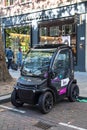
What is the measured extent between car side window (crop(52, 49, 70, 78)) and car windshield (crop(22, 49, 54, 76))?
220 millimetres

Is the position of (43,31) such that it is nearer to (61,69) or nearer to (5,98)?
(5,98)

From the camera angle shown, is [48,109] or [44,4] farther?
[44,4]

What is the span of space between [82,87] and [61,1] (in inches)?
317

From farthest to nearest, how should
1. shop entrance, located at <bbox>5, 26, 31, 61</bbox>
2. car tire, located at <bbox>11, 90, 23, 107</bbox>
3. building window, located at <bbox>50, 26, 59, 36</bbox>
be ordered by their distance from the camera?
shop entrance, located at <bbox>5, 26, 31, 61</bbox>
building window, located at <bbox>50, 26, 59, 36</bbox>
car tire, located at <bbox>11, 90, 23, 107</bbox>

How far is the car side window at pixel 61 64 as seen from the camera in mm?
8164

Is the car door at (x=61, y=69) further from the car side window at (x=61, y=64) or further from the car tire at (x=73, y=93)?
the car tire at (x=73, y=93)

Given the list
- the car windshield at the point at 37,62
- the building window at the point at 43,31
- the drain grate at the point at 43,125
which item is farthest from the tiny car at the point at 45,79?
the building window at the point at 43,31

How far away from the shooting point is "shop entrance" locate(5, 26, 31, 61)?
807 inches

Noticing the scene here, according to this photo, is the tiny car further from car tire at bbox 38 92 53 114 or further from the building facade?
the building facade

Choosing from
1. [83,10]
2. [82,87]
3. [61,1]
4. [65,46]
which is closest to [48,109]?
[65,46]

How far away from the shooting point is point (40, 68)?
26.6 ft

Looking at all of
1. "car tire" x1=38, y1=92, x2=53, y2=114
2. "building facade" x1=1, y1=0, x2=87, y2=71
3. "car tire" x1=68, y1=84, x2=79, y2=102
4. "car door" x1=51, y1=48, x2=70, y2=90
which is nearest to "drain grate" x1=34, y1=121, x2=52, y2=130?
"car tire" x1=38, y1=92, x2=53, y2=114

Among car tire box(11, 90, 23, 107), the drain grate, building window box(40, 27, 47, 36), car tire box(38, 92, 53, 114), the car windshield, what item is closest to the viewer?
the drain grate

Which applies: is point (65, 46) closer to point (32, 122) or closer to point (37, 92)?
point (37, 92)
